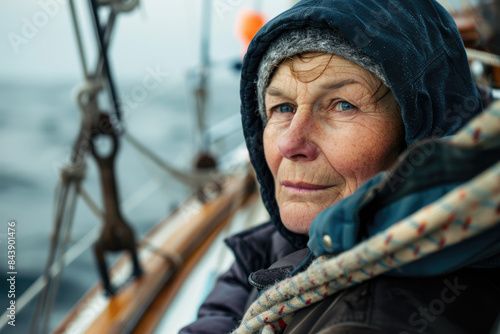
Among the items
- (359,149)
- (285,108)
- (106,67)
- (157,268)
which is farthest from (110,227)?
(359,149)

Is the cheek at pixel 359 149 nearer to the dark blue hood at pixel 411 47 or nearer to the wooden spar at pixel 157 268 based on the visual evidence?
the dark blue hood at pixel 411 47

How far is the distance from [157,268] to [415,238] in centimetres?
163

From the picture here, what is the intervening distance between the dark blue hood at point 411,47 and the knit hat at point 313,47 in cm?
1

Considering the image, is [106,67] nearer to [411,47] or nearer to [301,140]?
[301,140]

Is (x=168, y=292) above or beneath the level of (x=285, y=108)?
beneath

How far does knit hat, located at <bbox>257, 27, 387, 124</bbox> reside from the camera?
27.1 inches

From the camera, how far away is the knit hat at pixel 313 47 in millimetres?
688

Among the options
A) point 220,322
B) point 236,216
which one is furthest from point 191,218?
point 220,322

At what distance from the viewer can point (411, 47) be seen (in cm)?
68

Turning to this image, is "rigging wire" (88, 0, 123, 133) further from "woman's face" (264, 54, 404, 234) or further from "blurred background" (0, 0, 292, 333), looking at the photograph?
"woman's face" (264, 54, 404, 234)

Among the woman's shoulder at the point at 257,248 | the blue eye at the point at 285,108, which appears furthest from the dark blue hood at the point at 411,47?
the woman's shoulder at the point at 257,248

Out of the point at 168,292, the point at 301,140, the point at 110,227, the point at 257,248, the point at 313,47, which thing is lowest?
the point at 168,292

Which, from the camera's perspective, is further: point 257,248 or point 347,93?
point 257,248

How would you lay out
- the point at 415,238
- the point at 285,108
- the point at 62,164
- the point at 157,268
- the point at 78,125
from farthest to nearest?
the point at 78,125 → the point at 157,268 → the point at 62,164 → the point at 285,108 → the point at 415,238
